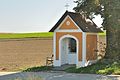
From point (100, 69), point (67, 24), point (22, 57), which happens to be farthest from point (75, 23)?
point (22, 57)

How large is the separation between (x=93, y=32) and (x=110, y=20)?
7.16 feet

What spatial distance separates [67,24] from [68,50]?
240cm

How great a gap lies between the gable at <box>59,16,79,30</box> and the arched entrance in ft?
2.60

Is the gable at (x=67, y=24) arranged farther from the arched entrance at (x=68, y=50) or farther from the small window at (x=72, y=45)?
the small window at (x=72, y=45)

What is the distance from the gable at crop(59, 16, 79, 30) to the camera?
2946 centimetres

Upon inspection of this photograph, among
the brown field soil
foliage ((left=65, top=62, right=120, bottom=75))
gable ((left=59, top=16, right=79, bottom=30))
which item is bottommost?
foliage ((left=65, top=62, right=120, bottom=75))

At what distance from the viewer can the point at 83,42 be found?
29.2 metres

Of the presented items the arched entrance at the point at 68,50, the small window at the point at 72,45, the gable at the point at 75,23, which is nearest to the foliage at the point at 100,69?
the arched entrance at the point at 68,50

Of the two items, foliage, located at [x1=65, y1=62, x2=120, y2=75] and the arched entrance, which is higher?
the arched entrance

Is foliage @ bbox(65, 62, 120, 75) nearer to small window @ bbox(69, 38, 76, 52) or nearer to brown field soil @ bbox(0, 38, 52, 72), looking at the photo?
small window @ bbox(69, 38, 76, 52)

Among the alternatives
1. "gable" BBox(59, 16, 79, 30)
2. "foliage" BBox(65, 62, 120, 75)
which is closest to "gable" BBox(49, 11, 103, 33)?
"gable" BBox(59, 16, 79, 30)

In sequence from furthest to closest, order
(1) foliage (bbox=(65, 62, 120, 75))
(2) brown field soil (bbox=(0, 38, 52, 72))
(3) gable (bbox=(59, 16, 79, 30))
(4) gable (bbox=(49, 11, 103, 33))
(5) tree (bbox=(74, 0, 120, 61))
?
(2) brown field soil (bbox=(0, 38, 52, 72)) → (3) gable (bbox=(59, 16, 79, 30)) → (4) gable (bbox=(49, 11, 103, 33)) → (5) tree (bbox=(74, 0, 120, 61)) → (1) foliage (bbox=(65, 62, 120, 75))

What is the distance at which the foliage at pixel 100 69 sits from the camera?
2585cm

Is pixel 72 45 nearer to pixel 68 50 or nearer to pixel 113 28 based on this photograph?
pixel 68 50
